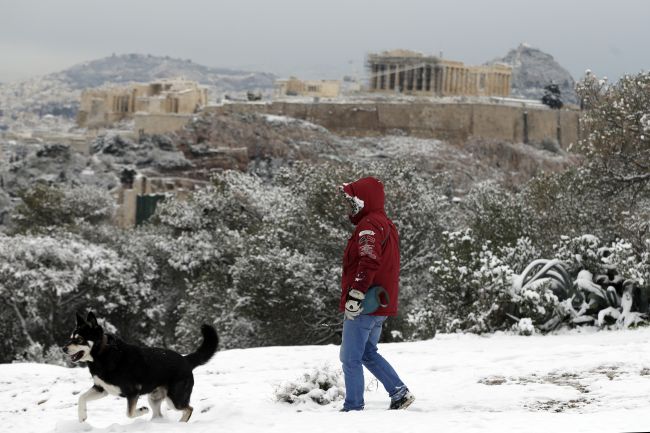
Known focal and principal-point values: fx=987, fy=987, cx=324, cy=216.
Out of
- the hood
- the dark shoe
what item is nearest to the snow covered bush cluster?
the dark shoe

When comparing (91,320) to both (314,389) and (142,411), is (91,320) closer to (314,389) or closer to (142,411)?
(142,411)

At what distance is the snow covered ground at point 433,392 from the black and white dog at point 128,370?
177mm

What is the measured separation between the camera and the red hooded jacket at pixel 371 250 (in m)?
7.04

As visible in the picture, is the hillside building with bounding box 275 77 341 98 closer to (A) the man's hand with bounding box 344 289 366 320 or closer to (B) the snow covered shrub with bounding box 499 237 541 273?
(B) the snow covered shrub with bounding box 499 237 541 273

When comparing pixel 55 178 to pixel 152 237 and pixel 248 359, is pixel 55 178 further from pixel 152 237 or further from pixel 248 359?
pixel 248 359

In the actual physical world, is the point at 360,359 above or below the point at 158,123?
below

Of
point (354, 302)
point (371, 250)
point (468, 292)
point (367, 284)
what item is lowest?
point (468, 292)

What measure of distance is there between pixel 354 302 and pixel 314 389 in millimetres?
1241

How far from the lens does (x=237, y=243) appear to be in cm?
2545

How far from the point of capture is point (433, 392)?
27.0ft

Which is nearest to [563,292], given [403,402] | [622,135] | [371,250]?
[403,402]

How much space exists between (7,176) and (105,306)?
31.1 meters

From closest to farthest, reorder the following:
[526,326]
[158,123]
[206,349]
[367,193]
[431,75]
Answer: [367,193] → [206,349] → [526,326] → [158,123] → [431,75]

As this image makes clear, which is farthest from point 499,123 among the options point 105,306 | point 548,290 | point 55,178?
point 548,290
